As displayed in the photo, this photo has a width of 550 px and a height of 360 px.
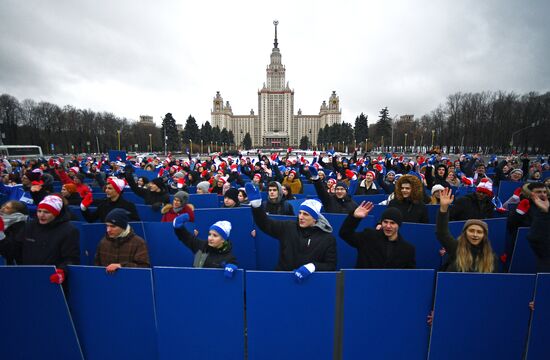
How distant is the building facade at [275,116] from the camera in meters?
121

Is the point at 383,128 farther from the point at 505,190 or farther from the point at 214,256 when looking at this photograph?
the point at 214,256

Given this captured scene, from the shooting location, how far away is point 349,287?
224cm

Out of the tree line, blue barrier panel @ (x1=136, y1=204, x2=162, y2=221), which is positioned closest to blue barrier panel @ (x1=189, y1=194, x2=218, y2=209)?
blue barrier panel @ (x1=136, y1=204, x2=162, y2=221)

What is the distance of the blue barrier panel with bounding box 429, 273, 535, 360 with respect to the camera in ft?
7.14

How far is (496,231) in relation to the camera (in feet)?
12.0

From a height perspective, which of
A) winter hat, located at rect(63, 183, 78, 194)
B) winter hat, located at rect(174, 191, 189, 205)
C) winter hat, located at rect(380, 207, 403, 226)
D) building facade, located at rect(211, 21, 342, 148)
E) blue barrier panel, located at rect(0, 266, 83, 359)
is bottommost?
blue barrier panel, located at rect(0, 266, 83, 359)

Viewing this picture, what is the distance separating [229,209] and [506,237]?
12.9 ft

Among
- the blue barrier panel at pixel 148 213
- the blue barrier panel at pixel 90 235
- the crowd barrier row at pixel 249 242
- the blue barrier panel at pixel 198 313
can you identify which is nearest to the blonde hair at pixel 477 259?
the crowd barrier row at pixel 249 242

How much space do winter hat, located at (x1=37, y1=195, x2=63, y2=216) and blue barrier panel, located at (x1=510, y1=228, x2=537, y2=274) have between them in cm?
535

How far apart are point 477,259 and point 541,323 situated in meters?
0.61

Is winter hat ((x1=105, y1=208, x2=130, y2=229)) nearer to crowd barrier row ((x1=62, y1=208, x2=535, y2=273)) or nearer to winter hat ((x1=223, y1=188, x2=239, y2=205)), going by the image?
crowd barrier row ((x1=62, y1=208, x2=535, y2=273))

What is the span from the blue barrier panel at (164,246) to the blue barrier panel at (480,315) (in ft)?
10.0

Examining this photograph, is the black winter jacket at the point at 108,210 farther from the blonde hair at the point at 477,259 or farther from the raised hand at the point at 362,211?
the blonde hair at the point at 477,259

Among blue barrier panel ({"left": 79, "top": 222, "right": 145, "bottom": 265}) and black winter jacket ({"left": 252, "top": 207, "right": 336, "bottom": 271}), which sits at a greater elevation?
black winter jacket ({"left": 252, "top": 207, "right": 336, "bottom": 271})
